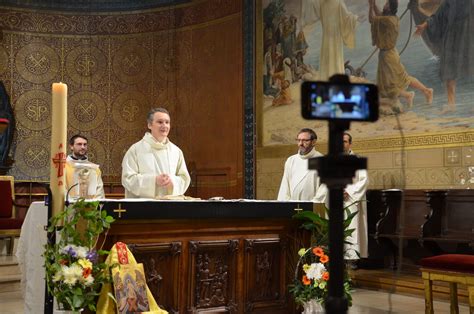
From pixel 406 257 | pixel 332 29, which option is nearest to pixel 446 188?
pixel 406 257

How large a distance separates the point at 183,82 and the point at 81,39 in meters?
2.39

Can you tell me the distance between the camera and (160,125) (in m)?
5.56

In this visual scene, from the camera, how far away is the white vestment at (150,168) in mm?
5406

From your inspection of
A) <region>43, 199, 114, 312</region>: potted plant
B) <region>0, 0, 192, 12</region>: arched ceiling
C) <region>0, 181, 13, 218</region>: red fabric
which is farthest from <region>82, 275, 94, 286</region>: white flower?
<region>0, 0, 192, 12</region>: arched ceiling

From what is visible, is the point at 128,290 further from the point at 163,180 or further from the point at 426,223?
the point at 426,223

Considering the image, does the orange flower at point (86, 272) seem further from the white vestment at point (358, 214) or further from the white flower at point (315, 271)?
the white vestment at point (358, 214)

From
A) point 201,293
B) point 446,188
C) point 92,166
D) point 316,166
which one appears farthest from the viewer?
point 446,188

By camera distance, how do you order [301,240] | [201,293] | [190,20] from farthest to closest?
[190,20], [301,240], [201,293]

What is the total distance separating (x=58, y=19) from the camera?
43.1 feet

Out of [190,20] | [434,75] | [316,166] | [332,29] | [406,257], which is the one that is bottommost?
[406,257]

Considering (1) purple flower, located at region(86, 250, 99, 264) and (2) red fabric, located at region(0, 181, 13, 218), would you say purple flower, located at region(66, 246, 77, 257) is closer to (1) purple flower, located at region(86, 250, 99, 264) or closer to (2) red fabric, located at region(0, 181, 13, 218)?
(1) purple flower, located at region(86, 250, 99, 264)

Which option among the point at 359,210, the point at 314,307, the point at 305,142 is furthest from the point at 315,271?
the point at 359,210

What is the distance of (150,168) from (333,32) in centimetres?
537

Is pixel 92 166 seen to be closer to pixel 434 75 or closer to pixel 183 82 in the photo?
pixel 434 75
